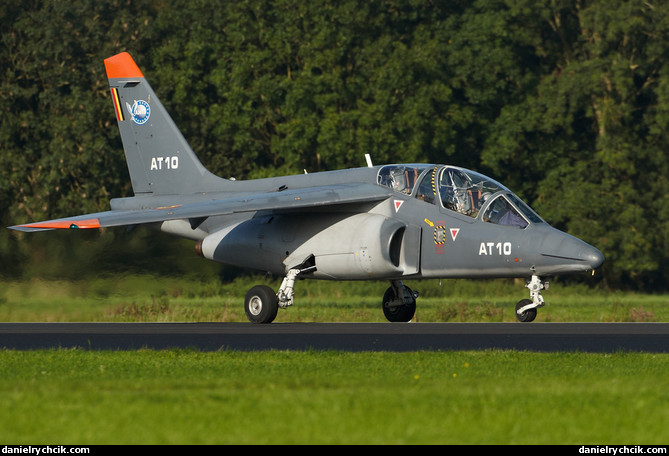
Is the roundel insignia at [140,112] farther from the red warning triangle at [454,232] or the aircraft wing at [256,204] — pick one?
the red warning triangle at [454,232]

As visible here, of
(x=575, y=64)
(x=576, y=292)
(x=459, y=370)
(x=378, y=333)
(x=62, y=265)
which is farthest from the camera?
(x=575, y=64)

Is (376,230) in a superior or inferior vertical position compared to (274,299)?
superior

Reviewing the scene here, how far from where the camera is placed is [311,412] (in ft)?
29.5

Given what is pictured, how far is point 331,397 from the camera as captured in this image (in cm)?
985

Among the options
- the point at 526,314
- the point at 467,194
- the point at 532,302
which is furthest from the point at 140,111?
the point at 532,302

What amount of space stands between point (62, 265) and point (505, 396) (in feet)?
57.7

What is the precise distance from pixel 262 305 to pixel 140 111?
705 cm

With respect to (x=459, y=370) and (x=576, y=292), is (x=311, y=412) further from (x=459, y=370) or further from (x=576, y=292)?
(x=576, y=292)

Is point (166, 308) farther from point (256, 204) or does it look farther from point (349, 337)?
point (349, 337)

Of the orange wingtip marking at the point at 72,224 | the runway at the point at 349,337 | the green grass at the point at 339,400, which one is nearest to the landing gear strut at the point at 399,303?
the runway at the point at 349,337
